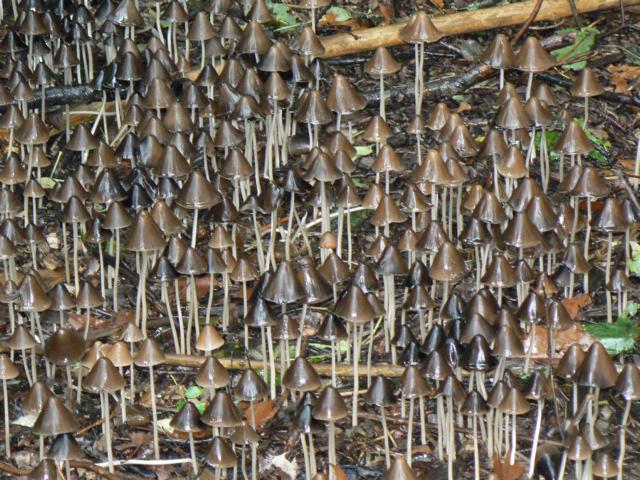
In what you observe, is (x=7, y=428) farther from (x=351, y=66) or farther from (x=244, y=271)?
(x=351, y=66)

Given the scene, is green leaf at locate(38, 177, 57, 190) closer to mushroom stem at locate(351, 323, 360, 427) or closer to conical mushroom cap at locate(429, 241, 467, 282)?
mushroom stem at locate(351, 323, 360, 427)

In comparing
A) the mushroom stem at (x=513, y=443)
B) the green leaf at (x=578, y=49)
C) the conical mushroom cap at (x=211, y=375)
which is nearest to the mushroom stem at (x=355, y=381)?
the conical mushroom cap at (x=211, y=375)

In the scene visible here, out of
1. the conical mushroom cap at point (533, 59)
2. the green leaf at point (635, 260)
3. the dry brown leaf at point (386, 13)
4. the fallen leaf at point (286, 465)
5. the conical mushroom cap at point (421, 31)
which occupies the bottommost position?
the fallen leaf at point (286, 465)

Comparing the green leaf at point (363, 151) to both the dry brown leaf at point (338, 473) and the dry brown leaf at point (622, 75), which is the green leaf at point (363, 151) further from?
the dry brown leaf at point (338, 473)

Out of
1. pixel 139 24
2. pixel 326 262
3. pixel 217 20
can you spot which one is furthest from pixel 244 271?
pixel 217 20

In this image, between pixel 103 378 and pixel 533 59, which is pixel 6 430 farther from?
pixel 533 59
